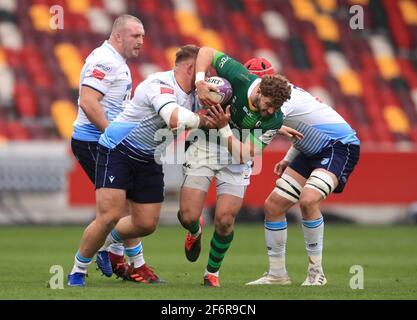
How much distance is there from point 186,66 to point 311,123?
1276 mm

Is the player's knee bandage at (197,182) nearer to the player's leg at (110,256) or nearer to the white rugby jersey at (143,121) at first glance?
the white rugby jersey at (143,121)

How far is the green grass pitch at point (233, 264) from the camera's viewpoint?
27.1ft

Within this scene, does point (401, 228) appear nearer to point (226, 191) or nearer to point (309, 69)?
point (309, 69)

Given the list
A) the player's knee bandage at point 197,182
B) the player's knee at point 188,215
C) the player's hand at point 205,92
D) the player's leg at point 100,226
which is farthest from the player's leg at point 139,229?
the player's hand at point 205,92

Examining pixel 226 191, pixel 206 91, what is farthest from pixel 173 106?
pixel 226 191

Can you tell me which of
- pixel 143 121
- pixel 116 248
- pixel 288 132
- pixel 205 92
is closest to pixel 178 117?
pixel 205 92

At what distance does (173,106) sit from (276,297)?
5.75 ft

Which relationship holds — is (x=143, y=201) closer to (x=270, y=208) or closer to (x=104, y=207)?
(x=104, y=207)

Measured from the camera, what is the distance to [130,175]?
8.98 m

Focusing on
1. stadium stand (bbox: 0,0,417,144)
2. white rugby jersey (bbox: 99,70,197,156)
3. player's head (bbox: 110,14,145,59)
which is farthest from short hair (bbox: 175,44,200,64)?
stadium stand (bbox: 0,0,417,144)

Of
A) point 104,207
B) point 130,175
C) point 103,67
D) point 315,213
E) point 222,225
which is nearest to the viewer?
point 104,207

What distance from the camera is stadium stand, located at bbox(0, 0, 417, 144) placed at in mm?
22828

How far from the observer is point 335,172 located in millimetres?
9523

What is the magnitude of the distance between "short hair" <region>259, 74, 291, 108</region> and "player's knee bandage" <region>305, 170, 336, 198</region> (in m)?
0.99
